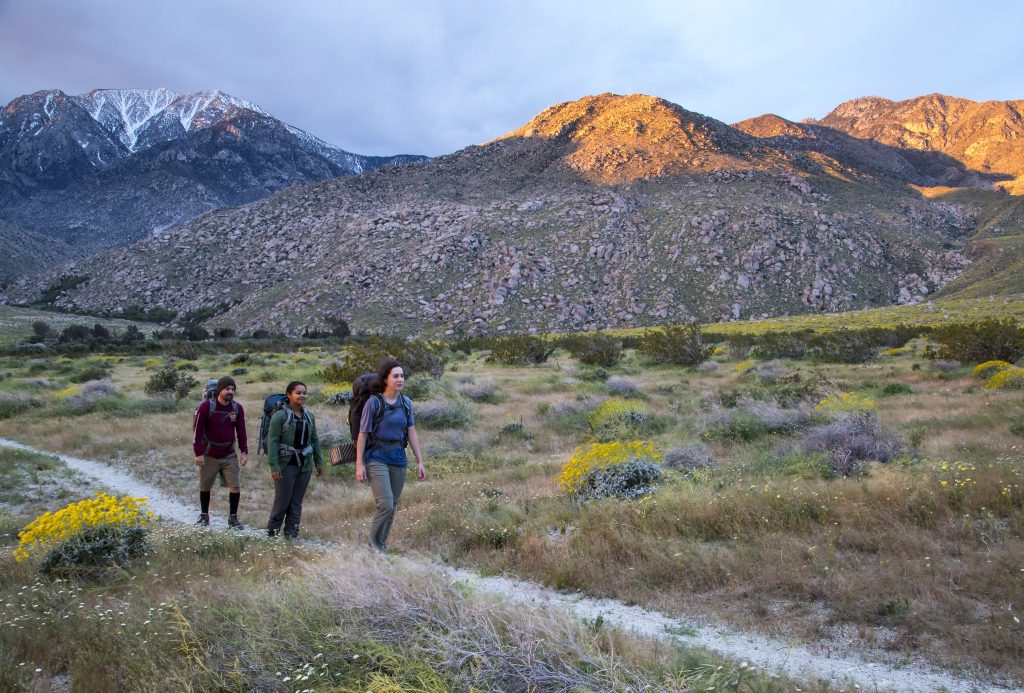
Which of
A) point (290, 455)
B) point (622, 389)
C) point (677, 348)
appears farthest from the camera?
point (677, 348)

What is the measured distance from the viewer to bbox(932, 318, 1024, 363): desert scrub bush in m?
17.7

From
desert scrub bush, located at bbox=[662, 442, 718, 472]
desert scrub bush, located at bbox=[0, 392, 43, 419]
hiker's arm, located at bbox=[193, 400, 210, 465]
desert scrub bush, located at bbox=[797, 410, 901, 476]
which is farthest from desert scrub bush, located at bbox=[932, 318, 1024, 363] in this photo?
desert scrub bush, located at bbox=[0, 392, 43, 419]

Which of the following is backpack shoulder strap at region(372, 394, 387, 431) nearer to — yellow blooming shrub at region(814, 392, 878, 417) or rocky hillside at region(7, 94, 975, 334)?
yellow blooming shrub at region(814, 392, 878, 417)

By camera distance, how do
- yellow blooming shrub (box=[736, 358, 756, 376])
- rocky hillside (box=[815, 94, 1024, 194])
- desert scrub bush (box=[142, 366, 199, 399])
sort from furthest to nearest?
1. rocky hillside (box=[815, 94, 1024, 194])
2. yellow blooming shrub (box=[736, 358, 756, 376])
3. desert scrub bush (box=[142, 366, 199, 399])

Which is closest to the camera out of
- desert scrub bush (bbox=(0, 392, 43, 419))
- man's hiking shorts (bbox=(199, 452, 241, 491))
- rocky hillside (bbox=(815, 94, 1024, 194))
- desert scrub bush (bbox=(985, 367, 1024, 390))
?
man's hiking shorts (bbox=(199, 452, 241, 491))

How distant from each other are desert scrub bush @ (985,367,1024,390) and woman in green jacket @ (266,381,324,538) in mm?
15194

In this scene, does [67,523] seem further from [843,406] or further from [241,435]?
[843,406]

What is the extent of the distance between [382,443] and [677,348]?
21.3 meters

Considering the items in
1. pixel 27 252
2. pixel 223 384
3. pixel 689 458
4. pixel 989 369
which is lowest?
pixel 689 458

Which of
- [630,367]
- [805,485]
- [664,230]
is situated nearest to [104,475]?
[805,485]

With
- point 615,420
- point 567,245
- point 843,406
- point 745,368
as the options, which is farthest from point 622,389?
point 567,245

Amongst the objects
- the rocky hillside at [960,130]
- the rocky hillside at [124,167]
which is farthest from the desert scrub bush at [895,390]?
the rocky hillside at [124,167]

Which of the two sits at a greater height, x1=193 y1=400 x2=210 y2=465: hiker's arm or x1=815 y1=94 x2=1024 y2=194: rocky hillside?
x1=815 y1=94 x2=1024 y2=194: rocky hillside

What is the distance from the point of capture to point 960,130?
155375mm
